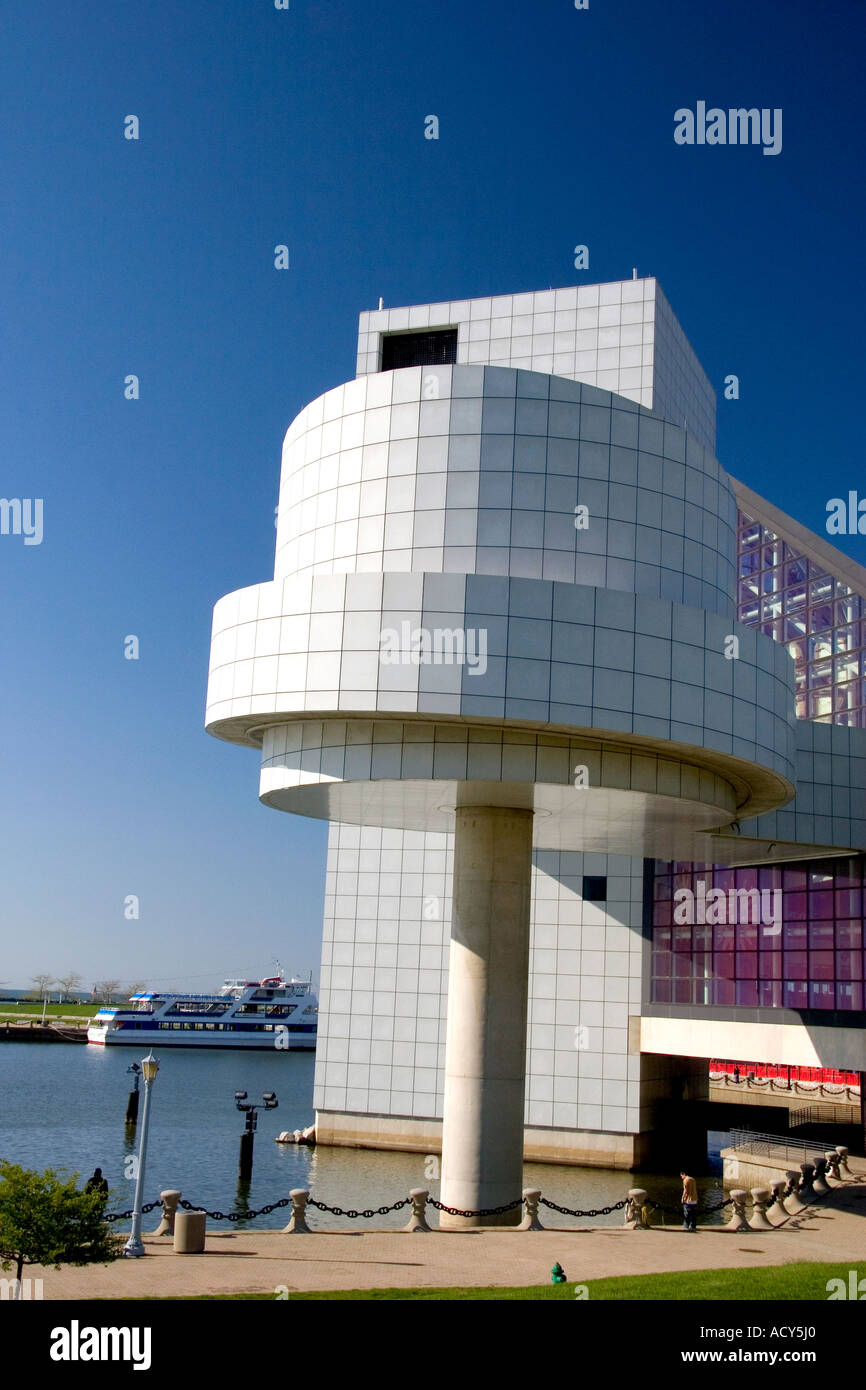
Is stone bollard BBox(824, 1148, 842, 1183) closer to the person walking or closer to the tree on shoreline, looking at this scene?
the person walking

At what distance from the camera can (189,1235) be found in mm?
24141

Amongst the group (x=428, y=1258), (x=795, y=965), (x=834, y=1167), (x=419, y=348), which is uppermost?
(x=419, y=348)

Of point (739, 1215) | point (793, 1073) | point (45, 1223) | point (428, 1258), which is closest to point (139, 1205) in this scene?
point (45, 1223)

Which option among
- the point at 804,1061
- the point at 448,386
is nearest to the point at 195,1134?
the point at 804,1061

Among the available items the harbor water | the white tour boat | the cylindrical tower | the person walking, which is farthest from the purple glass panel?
the white tour boat

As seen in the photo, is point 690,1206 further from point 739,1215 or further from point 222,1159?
point 222,1159

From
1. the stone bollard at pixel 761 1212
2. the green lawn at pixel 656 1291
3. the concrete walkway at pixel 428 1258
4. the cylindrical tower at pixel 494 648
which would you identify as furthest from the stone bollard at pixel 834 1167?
the green lawn at pixel 656 1291

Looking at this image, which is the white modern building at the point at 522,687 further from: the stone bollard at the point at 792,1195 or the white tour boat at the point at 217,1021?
the white tour boat at the point at 217,1021

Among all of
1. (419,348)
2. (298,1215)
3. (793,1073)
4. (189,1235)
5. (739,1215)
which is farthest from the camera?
(793,1073)

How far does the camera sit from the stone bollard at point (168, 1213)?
2636cm

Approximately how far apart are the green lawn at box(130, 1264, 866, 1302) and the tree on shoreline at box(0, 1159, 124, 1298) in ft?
7.64

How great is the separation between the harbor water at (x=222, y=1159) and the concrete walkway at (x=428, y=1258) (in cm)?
309

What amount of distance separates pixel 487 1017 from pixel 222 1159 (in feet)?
81.6
